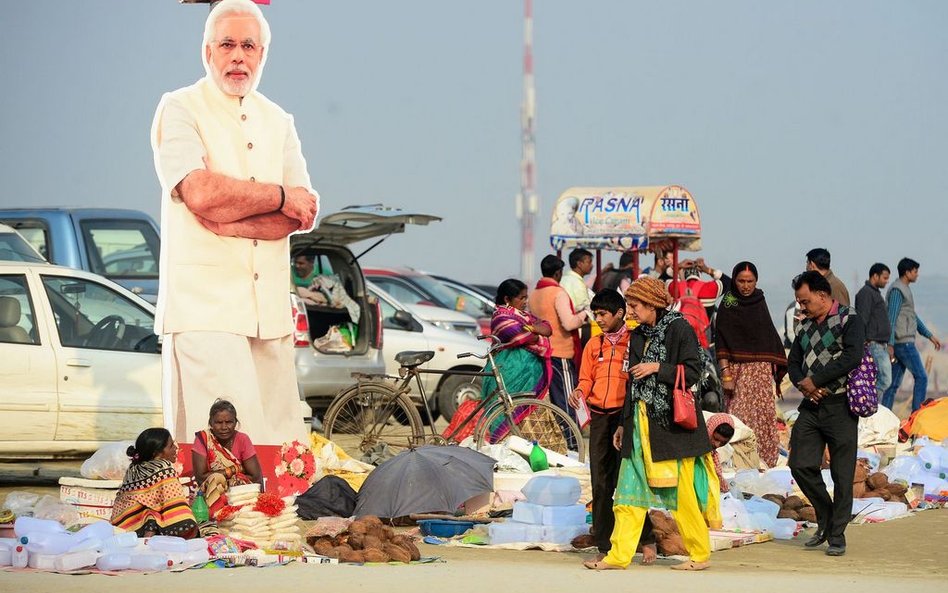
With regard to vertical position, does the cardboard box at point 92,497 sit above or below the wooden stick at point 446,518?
above

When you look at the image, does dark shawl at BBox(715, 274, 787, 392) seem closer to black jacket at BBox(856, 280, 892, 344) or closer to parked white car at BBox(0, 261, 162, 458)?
black jacket at BBox(856, 280, 892, 344)

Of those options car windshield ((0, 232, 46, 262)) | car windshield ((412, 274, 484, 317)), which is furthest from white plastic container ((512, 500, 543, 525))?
car windshield ((412, 274, 484, 317))

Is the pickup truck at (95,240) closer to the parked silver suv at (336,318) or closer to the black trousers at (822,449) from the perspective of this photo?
the parked silver suv at (336,318)

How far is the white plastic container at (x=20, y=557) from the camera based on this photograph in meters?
8.65

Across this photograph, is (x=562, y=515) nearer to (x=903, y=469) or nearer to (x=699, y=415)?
(x=699, y=415)

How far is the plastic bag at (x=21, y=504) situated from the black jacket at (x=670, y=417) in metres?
3.67

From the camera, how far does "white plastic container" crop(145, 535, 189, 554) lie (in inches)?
346

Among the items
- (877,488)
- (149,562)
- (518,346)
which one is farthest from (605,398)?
(518,346)

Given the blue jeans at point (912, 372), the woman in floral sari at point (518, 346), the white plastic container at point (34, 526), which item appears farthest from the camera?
the blue jeans at point (912, 372)

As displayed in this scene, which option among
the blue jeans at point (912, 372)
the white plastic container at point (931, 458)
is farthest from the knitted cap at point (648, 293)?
the blue jeans at point (912, 372)

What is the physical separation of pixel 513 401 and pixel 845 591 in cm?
526

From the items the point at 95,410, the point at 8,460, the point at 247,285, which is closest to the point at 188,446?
the point at 247,285

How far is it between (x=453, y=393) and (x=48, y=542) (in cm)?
893

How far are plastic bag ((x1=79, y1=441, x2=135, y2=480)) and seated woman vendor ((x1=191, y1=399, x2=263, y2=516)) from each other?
0.66 meters
